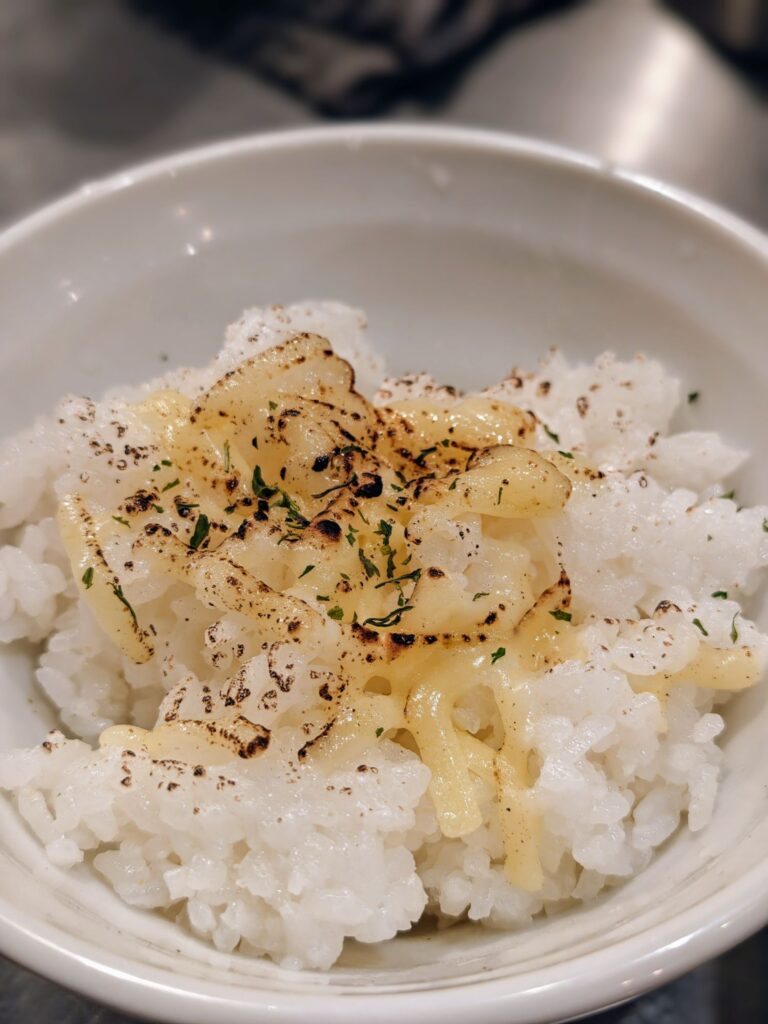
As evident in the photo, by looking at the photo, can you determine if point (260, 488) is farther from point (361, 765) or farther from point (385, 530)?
point (361, 765)

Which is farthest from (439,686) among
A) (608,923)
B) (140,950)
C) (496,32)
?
(496,32)

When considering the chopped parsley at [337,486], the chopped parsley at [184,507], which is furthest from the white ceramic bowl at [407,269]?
the chopped parsley at [337,486]

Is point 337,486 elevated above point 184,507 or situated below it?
above

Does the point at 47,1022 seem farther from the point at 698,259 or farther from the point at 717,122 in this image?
the point at 717,122

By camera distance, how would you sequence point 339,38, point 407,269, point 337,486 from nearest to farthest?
point 337,486
point 407,269
point 339,38

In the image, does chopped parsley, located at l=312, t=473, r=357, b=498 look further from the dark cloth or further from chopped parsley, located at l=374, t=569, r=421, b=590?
the dark cloth

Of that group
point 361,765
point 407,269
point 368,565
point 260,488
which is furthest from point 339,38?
point 361,765

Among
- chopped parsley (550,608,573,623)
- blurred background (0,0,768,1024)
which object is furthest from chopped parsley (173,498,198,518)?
blurred background (0,0,768,1024)
